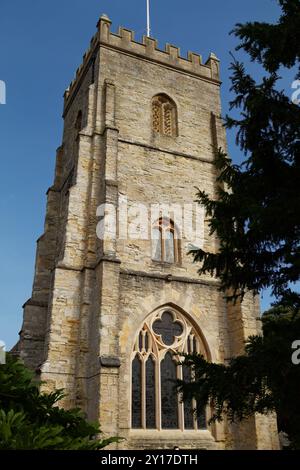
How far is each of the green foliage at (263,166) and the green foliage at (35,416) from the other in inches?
132

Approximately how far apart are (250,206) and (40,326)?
11.2m

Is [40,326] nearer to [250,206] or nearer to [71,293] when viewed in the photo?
[71,293]

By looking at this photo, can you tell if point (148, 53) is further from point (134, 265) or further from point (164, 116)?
point (134, 265)

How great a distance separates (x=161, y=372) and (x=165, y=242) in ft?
14.6

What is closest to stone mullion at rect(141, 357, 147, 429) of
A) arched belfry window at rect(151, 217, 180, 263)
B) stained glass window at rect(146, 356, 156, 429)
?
stained glass window at rect(146, 356, 156, 429)

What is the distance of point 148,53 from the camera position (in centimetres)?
1894

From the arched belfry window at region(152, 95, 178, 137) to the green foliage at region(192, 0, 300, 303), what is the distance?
413 inches

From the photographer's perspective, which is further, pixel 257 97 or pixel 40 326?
pixel 40 326

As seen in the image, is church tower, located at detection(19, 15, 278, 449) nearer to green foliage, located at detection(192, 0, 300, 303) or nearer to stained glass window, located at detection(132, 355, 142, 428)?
stained glass window, located at detection(132, 355, 142, 428)

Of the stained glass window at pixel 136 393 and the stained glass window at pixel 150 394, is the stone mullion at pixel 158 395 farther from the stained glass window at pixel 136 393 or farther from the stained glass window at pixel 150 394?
the stained glass window at pixel 136 393

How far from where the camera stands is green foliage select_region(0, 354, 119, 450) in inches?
156

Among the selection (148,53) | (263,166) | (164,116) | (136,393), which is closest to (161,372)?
(136,393)

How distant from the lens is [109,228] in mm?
13656
